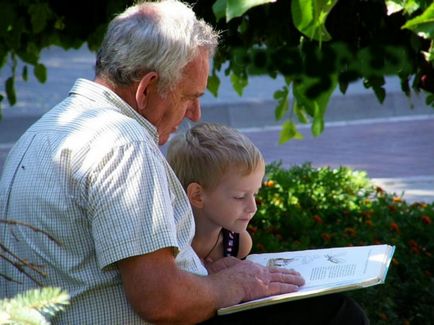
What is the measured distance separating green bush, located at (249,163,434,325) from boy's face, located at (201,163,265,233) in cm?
129

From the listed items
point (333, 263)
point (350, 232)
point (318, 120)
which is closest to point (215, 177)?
point (333, 263)

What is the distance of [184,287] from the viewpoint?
7.29 ft

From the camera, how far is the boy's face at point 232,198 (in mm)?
2732

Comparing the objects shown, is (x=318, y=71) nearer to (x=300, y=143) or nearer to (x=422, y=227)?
(x=422, y=227)

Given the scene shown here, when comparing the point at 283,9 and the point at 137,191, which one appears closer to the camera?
the point at 137,191

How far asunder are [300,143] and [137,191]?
8011mm

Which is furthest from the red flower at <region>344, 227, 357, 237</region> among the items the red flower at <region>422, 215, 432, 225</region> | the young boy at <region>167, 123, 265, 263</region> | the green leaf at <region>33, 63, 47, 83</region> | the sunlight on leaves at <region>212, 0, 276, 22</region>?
the sunlight on leaves at <region>212, 0, 276, 22</region>

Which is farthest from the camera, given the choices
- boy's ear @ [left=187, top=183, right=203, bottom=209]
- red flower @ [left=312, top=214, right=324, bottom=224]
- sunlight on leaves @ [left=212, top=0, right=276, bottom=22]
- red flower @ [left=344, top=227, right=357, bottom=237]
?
red flower @ [left=312, top=214, right=324, bottom=224]

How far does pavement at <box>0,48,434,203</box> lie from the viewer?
28.9 ft

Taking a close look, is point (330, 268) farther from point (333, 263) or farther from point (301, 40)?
point (301, 40)

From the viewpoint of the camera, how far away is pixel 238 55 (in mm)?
4145

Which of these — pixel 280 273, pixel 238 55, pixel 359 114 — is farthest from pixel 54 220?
pixel 359 114

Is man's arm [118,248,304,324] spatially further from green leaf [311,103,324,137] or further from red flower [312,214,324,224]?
red flower [312,214,324,224]

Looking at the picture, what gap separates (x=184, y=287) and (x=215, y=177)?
0.57 m
